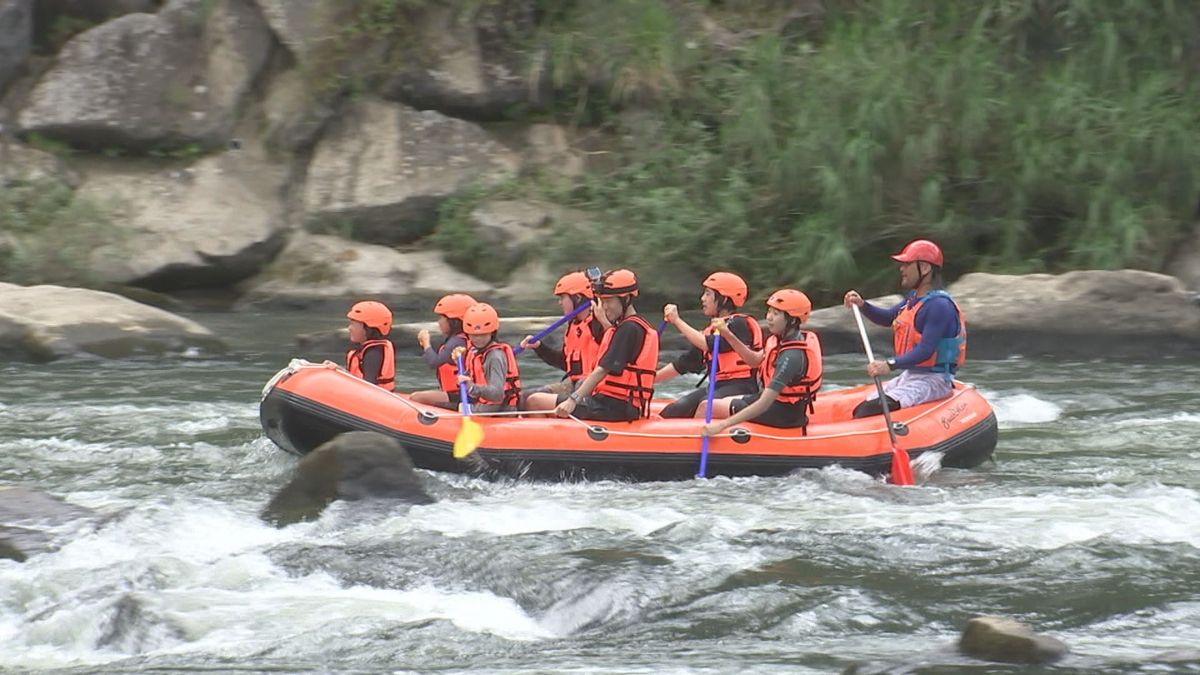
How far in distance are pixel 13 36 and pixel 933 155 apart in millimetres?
9423

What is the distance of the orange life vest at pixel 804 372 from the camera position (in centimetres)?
830

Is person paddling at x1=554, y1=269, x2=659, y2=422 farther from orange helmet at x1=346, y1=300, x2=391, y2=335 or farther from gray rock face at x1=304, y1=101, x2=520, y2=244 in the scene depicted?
gray rock face at x1=304, y1=101, x2=520, y2=244

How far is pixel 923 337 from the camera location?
342 inches

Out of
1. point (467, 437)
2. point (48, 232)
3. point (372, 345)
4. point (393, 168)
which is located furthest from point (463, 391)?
point (393, 168)

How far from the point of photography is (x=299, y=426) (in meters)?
8.51

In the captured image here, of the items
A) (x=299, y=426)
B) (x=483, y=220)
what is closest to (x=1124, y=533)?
(x=299, y=426)

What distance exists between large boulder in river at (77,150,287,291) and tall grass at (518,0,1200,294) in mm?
A: 3211

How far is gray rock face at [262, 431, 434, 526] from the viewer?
7.58 metres

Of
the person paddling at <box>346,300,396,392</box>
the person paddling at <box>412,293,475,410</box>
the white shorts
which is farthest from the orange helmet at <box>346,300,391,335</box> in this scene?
the white shorts

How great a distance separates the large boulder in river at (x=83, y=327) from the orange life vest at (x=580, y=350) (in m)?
4.88

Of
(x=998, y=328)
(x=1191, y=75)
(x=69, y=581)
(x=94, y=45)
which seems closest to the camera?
(x=69, y=581)

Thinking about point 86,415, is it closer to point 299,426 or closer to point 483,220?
point 299,426

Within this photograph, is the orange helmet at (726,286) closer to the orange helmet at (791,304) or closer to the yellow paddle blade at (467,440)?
the orange helmet at (791,304)

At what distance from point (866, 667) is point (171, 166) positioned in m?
13.6
